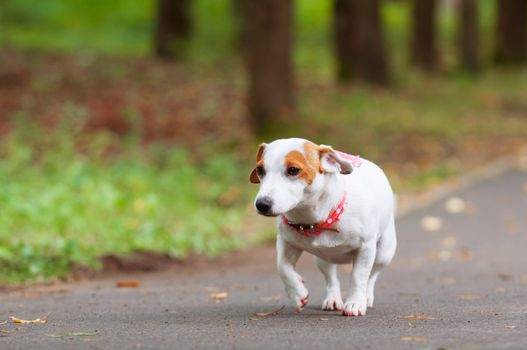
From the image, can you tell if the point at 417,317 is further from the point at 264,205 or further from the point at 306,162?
the point at 264,205

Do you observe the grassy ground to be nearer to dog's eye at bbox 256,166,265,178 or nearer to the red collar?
the red collar

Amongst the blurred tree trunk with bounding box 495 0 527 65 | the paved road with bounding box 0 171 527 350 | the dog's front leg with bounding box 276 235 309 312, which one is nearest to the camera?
the paved road with bounding box 0 171 527 350

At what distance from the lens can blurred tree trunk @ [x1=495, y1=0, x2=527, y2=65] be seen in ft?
131

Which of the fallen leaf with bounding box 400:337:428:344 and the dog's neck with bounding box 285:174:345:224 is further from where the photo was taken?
the dog's neck with bounding box 285:174:345:224

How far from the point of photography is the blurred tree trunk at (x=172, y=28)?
32.7 m

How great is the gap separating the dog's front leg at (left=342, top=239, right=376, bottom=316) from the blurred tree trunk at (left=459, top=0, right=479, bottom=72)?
1223 inches

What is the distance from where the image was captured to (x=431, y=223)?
13.8 meters

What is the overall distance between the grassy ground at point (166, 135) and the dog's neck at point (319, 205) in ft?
13.1

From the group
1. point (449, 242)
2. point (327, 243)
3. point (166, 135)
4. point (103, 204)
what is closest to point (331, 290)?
point (327, 243)

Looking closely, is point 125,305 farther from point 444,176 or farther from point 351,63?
point 351,63

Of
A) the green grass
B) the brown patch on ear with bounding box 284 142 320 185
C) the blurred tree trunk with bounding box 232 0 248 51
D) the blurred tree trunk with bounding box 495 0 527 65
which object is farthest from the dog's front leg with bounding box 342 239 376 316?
the blurred tree trunk with bounding box 495 0 527 65

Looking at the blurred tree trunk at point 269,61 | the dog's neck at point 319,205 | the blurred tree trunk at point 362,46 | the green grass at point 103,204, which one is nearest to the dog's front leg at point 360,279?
the dog's neck at point 319,205

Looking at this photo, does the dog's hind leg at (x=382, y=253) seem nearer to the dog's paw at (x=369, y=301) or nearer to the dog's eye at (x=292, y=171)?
the dog's paw at (x=369, y=301)

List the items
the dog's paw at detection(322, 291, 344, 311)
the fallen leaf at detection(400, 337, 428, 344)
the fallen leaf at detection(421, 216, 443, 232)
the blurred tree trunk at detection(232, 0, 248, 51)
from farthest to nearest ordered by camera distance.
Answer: the blurred tree trunk at detection(232, 0, 248, 51) → the fallen leaf at detection(421, 216, 443, 232) → the dog's paw at detection(322, 291, 344, 311) → the fallen leaf at detection(400, 337, 428, 344)
